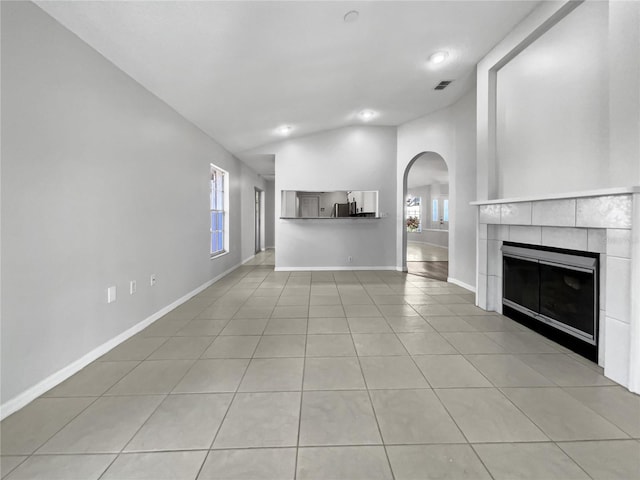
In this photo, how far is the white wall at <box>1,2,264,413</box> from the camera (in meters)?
1.74

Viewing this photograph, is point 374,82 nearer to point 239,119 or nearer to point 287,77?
point 287,77

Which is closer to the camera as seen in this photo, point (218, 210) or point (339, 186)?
point (218, 210)

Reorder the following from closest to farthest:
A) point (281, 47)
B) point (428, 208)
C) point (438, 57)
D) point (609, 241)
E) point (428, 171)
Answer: point (609, 241)
point (281, 47)
point (438, 57)
point (428, 171)
point (428, 208)

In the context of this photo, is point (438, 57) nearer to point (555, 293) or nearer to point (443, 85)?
point (443, 85)

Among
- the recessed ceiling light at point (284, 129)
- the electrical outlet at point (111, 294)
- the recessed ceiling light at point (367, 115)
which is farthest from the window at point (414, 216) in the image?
the electrical outlet at point (111, 294)

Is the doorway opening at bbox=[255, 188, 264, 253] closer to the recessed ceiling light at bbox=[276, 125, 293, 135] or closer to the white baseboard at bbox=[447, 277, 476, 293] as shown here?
the recessed ceiling light at bbox=[276, 125, 293, 135]

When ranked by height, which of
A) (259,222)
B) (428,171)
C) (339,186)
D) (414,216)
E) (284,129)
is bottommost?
(259,222)

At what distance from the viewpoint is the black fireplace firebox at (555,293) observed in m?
2.29

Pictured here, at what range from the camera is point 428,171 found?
10.5 metres

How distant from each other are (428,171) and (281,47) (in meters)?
8.76

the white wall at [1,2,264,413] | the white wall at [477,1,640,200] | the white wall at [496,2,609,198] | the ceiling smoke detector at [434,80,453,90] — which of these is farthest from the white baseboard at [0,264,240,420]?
the ceiling smoke detector at [434,80,453,90]

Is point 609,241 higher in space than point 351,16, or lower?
lower

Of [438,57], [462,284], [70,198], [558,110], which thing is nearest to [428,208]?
[462,284]

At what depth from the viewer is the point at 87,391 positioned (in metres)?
1.92
